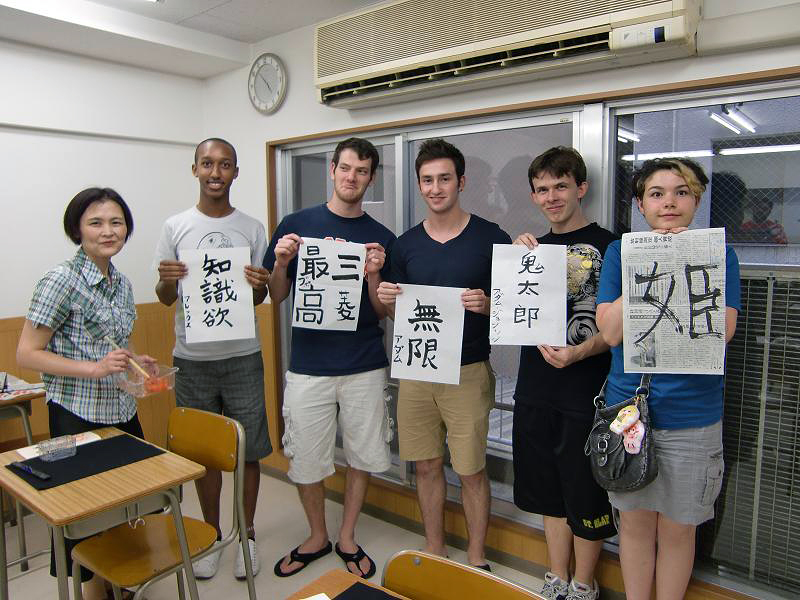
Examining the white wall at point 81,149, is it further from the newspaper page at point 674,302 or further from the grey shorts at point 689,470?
the grey shorts at point 689,470

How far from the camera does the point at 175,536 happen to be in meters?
1.90

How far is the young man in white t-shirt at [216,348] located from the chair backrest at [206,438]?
1.18 feet

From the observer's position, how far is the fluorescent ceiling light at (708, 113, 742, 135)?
200cm

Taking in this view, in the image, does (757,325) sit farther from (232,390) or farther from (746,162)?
(232,390)

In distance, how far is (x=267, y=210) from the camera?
3521 mm

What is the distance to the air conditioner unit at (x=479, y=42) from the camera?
6.25 feet

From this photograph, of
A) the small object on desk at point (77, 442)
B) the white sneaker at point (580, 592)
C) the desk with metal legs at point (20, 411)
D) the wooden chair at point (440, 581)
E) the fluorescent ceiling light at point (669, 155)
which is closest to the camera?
the wooden chair at point (440, 581)

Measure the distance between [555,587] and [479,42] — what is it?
2131mm

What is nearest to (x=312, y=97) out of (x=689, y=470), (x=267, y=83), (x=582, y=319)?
(x=267, y=83)

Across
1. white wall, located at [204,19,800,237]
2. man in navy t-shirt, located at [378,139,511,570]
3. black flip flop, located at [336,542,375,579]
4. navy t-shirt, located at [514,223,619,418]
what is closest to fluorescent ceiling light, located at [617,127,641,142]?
white wall, located at [204,19,800,237]

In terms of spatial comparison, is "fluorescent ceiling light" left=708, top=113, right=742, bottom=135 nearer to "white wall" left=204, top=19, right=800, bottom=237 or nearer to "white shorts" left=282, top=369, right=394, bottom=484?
"white wall" left=204, top=19, right=800, bottom=237

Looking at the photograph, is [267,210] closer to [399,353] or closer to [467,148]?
[467,148]

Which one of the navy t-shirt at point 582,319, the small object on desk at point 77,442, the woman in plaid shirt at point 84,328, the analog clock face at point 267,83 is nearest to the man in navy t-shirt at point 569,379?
the navy t-shirt at point 582,319

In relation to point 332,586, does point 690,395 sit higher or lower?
higher
